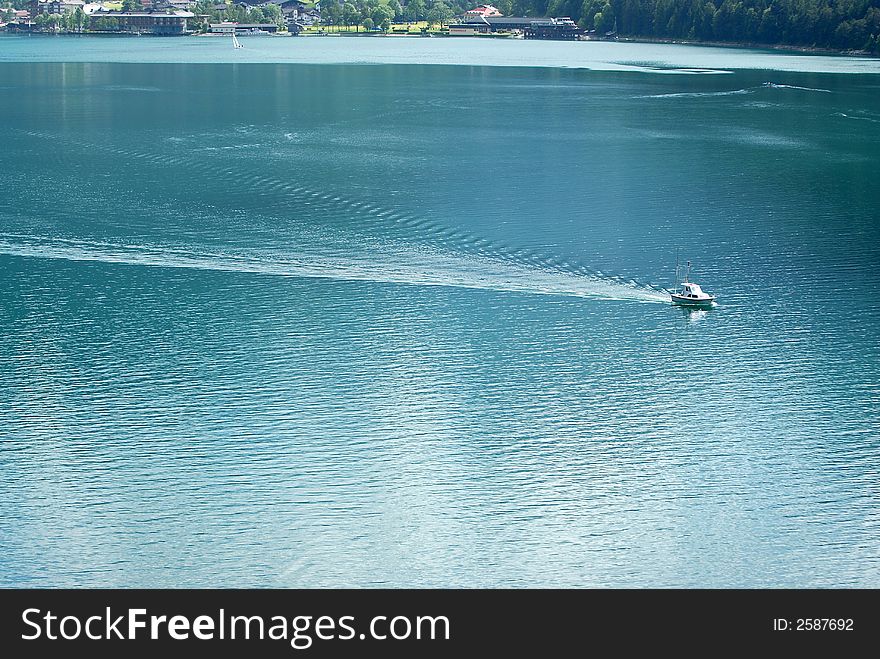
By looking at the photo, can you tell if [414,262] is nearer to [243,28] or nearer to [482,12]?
[243,28]

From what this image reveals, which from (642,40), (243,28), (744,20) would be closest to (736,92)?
(744,20)

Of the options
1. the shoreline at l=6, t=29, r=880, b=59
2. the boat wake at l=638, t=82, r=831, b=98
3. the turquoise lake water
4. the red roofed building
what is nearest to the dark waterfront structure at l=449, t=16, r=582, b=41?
the shoreline at l=6, t=29, r=880, b=59

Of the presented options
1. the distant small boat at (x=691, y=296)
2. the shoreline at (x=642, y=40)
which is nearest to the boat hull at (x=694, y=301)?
the distant small boat at (x=691, y=296)

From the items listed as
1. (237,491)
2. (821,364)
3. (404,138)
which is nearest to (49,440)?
(237,491)

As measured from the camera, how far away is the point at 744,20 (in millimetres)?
66375

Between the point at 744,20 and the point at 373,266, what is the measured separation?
177 feet

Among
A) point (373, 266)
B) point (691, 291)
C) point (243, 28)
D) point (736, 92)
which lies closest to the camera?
point (691, 291)

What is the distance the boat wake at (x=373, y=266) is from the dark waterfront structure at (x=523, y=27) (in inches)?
2676

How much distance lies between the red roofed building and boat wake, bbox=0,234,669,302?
77.3m

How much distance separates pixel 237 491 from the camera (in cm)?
1057

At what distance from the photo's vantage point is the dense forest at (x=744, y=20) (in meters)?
59.2
